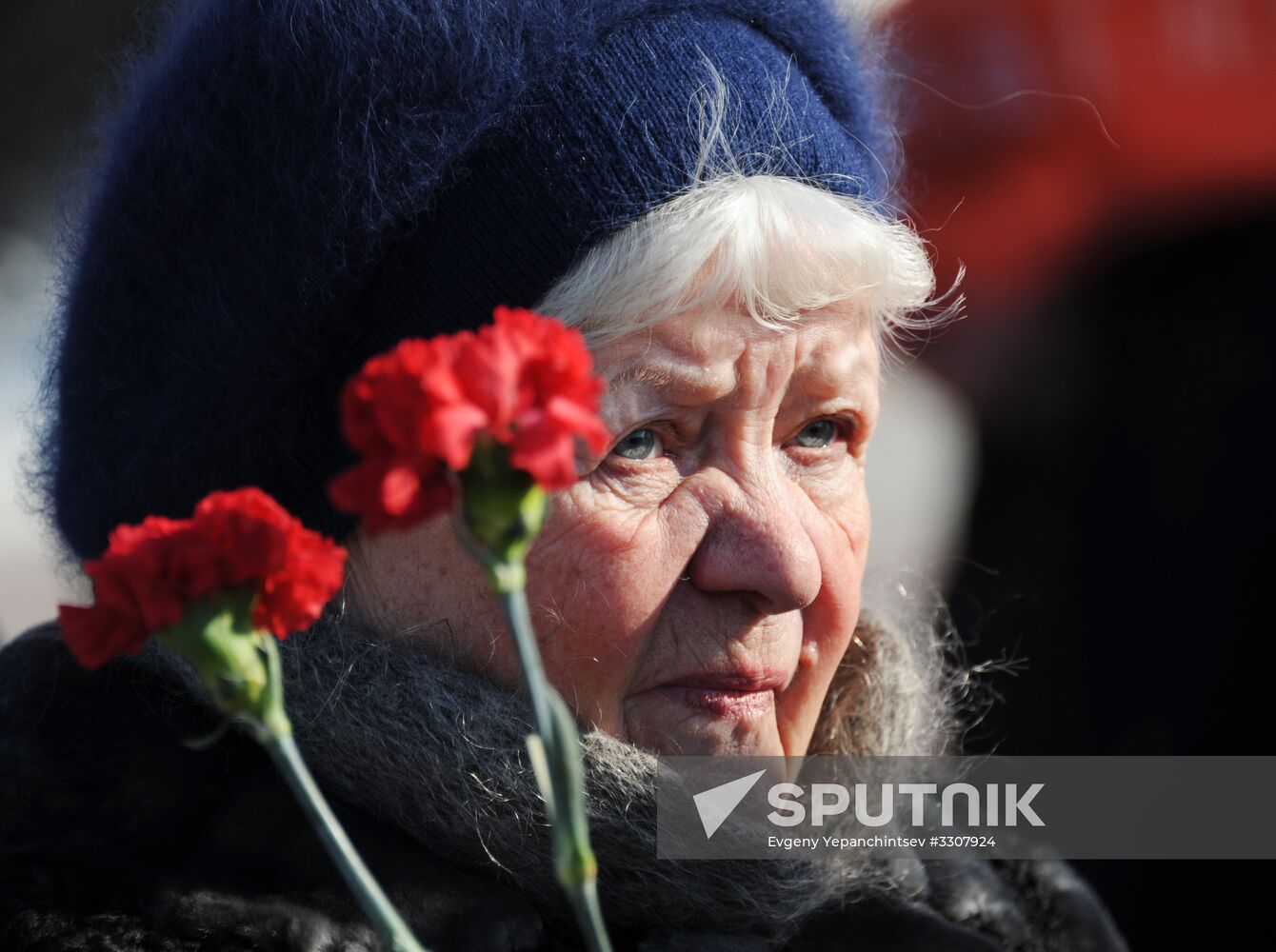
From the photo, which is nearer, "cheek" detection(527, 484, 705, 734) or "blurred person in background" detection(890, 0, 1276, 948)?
"cheek" detection(527, 484, 705, 734)

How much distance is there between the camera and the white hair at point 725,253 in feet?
6.07

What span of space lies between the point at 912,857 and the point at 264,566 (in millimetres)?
1647

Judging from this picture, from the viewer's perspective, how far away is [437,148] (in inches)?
72.5

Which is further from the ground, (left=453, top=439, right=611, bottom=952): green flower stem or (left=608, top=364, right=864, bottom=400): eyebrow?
(left=608, top=364, right=864, bottom=400): eyebrow

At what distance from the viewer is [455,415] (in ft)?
2.57

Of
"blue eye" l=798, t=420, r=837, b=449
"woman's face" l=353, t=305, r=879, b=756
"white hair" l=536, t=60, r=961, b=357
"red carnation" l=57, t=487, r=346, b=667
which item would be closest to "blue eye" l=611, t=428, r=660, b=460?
"woman's face" l=353, t=305, r=879, b=756

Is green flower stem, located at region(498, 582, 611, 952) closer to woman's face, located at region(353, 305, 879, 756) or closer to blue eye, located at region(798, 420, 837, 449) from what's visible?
woman's face, located at region(353, 305, 879, 756)

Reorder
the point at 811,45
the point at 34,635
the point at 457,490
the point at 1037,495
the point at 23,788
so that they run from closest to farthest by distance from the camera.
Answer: the point at 457,490 → the point at 23,788 → the point at 34,635 → the point at 811,45 → the point at 1037,495

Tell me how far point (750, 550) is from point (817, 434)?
0.30 metres

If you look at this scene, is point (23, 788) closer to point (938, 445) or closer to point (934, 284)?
point (934, 284)

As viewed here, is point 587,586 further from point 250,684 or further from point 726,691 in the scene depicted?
point 250,684

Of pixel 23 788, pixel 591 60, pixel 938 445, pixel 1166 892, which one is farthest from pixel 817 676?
pixel 938 445

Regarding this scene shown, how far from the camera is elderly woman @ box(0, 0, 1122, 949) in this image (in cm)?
181

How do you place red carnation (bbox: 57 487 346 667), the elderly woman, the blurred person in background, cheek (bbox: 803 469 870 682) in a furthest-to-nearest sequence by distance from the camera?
the blurred person in background < cheek (bbox: 803 469 870 682) < the elderly woman < red carnation (bbox: 57 487 346 667)
